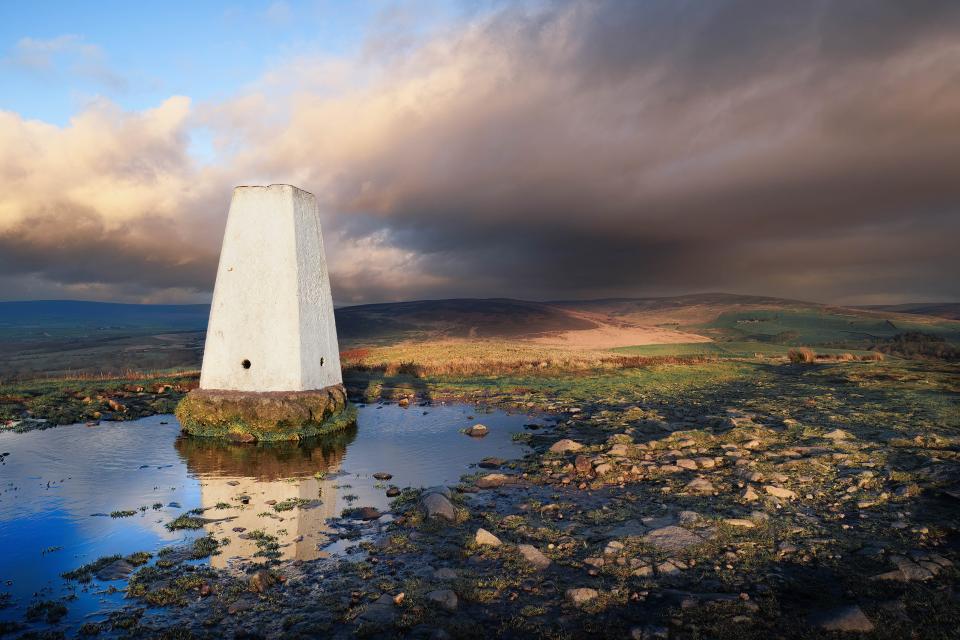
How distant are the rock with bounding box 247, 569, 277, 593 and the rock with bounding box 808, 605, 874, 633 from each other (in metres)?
6.55

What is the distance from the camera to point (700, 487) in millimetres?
9969

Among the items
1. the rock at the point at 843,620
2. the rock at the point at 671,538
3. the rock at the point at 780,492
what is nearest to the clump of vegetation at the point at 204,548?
the rock at the point at 671,538

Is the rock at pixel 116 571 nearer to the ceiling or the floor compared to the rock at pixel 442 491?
nearer to the ceiling

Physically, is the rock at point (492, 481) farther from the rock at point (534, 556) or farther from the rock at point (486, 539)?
the rock at point (534, 556)

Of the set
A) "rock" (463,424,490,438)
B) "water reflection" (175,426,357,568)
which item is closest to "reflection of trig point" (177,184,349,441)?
"water reflection" (175,426,357,568)

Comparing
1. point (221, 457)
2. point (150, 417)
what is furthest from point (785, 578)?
point (150, 417)

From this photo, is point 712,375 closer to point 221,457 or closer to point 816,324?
point 221,457

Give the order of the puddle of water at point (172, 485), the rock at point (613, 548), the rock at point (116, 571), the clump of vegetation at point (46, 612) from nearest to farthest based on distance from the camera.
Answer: the clump of vegetation at point (46, 612) → the rock at point (116, 571) → the rock at point (613, 548) → the puddle of water at point (172, 485)

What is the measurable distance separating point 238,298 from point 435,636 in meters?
13.8

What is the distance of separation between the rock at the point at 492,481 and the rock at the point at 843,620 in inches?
259

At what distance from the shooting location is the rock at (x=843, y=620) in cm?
510

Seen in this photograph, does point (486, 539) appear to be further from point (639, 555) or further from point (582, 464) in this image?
point (582, 464)

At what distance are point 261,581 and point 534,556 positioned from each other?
3775 mm

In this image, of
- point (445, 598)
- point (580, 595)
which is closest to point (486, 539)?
point (445, 598)
